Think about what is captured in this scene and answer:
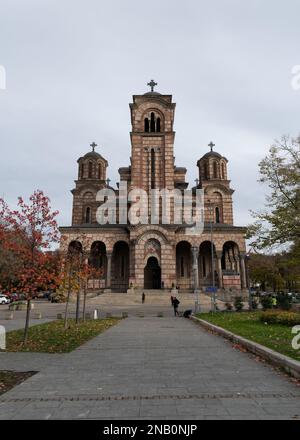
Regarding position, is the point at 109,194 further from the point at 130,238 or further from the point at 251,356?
the point at 251,356

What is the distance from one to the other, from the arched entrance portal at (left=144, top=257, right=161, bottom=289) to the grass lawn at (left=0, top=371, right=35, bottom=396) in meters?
37.2

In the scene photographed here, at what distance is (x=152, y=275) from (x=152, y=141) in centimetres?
1779

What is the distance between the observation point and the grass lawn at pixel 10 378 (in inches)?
255

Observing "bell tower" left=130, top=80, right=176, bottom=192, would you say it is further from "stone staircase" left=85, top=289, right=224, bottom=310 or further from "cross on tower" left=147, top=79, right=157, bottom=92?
"stone staircase" left=85, top=289, right=224, bottom=310

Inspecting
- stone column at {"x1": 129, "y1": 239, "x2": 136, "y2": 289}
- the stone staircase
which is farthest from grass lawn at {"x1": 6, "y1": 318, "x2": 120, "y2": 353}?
stone column at {"x1": 129, "y1": 239, "x2": 136, "y2": 289}

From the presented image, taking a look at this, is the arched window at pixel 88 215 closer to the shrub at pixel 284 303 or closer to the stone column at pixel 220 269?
the stone column at pixel 220 269

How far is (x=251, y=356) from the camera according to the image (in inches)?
376

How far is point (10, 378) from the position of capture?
23.5ft

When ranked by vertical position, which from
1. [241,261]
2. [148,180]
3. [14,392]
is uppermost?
[148,180]

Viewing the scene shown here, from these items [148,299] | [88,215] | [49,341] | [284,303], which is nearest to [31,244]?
[49,341]

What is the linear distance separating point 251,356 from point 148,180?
37.8m

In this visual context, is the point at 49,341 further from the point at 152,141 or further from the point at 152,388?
the point at 152,141
